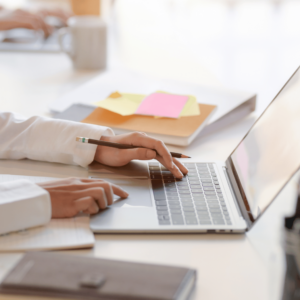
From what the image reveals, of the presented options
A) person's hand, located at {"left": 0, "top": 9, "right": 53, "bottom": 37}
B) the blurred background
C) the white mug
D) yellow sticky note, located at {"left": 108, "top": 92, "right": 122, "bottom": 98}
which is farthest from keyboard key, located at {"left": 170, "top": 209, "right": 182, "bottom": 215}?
person's hand, located at {"left": 0, "top": 9, "right": 53, "bottom": 37}

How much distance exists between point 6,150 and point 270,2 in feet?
17.9

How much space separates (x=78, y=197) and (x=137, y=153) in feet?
0.63

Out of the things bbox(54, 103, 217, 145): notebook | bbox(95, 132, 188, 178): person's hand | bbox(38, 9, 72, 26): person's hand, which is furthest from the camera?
bbox(38, 9, 72, 26): person's hand

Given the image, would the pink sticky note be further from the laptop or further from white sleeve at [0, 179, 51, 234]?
white sleeve at [0, 179, 51, 234]

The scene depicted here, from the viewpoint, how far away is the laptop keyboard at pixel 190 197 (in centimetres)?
60

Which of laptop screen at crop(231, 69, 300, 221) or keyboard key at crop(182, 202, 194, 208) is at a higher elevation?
laptop screen at crop(231, 69, 300, 221)

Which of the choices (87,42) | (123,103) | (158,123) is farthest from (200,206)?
(87,42)

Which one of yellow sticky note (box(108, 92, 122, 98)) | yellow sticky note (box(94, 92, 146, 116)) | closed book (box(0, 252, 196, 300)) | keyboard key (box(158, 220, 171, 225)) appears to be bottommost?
keyboard key (box(158, 220, 171, 225))

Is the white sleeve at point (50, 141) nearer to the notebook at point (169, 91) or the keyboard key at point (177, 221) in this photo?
the notebook at point (169, 91)

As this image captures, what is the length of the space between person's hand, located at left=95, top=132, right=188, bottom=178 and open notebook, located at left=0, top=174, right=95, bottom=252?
0.68 feet

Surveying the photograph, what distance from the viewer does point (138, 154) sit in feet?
2.53

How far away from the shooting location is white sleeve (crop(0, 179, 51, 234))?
1.81 ft

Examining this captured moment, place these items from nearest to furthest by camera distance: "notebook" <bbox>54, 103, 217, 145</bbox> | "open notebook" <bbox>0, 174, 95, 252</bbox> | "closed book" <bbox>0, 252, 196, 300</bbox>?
"closed book" <bbox>0, 252, 196, 300</bbox> < "open notebook" <bbox>0, 174, 95, 252</bbox> < "notebook" <bbox>54, 103, 217, 145</bbox>

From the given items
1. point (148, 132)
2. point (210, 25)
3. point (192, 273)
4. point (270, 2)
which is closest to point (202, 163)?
point (148, 132)
